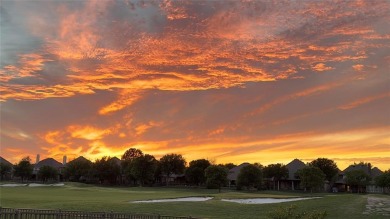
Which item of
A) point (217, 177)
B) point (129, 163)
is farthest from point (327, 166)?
point (129, 163)

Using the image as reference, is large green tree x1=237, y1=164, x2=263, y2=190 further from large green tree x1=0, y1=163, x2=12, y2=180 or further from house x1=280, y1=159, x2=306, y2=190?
large green tree x1=0, y1=163, x2=12, y2=180

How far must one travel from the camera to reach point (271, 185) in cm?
13550

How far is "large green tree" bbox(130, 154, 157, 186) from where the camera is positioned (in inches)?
4990

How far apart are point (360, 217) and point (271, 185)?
99.7 meters

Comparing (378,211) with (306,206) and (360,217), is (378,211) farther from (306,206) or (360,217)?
(306,206)

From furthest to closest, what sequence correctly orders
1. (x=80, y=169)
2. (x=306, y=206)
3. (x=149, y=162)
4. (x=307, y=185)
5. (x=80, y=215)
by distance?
(x=80, y=169)
(x=149, y=162)
(x=307, y=185)
(x=306, y=206)
(x=80, y=215)

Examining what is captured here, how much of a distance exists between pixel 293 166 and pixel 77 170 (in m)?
74.2

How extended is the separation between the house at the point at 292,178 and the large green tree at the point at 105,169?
55159mm

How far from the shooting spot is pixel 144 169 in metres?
128

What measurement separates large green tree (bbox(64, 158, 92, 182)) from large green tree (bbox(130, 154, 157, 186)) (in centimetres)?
2362

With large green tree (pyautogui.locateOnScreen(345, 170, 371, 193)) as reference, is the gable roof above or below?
above

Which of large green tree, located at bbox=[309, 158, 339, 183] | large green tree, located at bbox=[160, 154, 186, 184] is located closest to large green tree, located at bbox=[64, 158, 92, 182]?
large green tree, located at bbox=[160, 154, 186, 184]

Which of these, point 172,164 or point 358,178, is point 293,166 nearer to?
point 358,178

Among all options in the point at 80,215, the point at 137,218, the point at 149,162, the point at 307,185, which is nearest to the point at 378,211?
the point at 137,218
